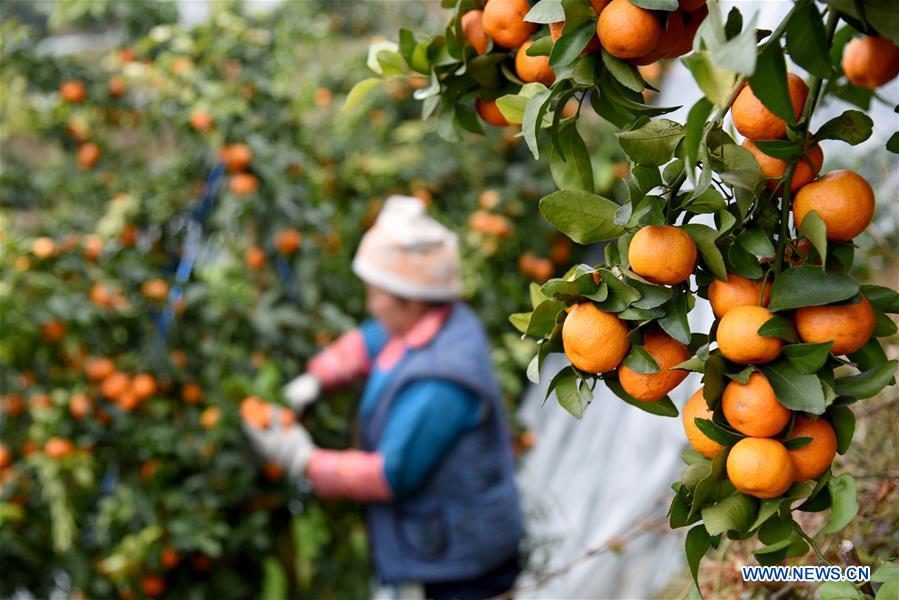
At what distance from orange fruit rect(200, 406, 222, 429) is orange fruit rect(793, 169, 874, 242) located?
1585mm

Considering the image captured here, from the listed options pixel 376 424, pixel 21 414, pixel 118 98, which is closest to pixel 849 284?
pixel 376 424

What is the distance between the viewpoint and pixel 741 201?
53 cm

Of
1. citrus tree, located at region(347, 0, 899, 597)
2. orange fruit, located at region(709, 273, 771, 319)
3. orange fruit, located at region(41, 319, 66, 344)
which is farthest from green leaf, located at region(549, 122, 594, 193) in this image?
orange fruit, located at region(41, 319, 66, 344)

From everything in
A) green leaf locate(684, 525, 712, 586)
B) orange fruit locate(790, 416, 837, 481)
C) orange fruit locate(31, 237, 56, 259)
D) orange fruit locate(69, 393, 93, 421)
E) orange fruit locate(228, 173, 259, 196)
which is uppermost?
orange fruit locate(790, 416, 837, 481)

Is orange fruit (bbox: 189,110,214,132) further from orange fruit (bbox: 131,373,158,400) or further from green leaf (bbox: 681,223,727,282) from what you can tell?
green leaf (bbox: 681,223,727,282)

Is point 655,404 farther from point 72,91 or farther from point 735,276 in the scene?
point 72,91

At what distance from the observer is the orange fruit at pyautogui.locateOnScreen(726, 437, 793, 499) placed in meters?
0.53

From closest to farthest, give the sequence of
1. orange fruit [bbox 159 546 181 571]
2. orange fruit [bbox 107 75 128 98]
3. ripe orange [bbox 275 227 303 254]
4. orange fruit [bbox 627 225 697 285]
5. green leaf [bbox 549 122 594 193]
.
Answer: orange fruit [bbox 627 225 697 285] < green leaf [bbox 549 122 594 193] < orange fruit [bbox 159 546 181 571] < ripe orange [bbox 275 227 303 254] < orange fruit [bbox 107 75 128 98]

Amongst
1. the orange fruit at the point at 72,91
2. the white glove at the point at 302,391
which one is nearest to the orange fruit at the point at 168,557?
the white glove at the point at 302,391

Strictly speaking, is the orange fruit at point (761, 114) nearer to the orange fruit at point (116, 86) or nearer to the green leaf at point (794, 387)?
the green leaf at point (794, 387)

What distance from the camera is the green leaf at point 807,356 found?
1.67 ft

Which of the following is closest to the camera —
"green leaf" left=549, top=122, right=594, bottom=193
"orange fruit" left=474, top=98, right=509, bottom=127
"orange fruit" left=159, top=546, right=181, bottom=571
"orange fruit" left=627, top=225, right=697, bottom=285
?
"orange fruit" left=627, top=225, right=697, bottom=285

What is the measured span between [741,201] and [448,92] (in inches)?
12.4

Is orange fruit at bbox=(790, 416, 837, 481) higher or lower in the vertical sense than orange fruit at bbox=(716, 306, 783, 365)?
lower
